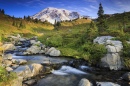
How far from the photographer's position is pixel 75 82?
75.4 feet

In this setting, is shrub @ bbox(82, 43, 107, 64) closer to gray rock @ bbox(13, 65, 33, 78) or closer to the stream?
the stream

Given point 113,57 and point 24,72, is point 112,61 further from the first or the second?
point 24,72

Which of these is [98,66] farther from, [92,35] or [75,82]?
[92,35]

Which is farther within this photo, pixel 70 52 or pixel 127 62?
pixel 70 52

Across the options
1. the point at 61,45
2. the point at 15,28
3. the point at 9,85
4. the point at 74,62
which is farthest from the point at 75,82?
the point at 15,28

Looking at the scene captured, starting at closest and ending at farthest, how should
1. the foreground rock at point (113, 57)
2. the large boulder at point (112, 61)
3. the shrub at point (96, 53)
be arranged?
1. the large boulder at point (112, 61)
2. the foreground rock at point (113, 57)
3. the shrub at point (96, 53)

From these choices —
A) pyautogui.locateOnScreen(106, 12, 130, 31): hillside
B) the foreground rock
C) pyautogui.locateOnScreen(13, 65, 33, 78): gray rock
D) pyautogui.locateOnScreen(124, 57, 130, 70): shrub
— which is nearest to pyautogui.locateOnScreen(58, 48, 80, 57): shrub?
the foreground rock

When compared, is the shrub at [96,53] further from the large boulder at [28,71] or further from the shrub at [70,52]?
the large boulder at [28,71]

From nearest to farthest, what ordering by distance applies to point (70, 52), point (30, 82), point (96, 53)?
point (30, 82), point (96, 53), point (70, 52)

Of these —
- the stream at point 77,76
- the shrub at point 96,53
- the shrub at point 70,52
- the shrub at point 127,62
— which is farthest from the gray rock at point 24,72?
the shrub at point 70,52

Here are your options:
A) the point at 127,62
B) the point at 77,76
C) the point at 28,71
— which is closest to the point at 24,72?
the point at 28,71

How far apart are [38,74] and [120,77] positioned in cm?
1304

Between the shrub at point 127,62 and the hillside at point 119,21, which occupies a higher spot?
the hillside at point 119,21

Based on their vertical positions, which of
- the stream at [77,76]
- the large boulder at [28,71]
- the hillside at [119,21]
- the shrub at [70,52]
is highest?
the hillside at [119,21]
